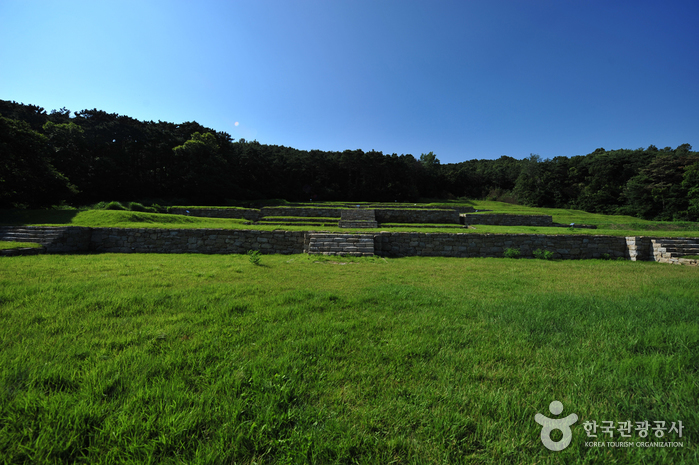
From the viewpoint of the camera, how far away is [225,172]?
102 ft

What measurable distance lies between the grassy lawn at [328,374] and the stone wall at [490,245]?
5569mm

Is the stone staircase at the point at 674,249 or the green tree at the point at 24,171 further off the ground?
the green tree at the point at 24,171

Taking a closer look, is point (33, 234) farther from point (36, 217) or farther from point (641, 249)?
point (641, 249)

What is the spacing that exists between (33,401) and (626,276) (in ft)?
31.8

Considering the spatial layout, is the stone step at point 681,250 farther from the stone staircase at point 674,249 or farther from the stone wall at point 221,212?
the stone wall at point 221,212

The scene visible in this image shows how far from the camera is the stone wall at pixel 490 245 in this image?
31.3 feet

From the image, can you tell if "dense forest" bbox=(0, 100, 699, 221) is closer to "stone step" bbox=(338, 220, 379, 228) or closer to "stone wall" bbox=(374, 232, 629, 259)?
"stone step" bbox=(338, 220, 379, 228)

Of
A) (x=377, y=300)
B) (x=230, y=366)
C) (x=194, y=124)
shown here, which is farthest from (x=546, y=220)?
(x=194, y=124)

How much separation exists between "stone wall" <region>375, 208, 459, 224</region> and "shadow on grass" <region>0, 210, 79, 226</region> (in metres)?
16.7

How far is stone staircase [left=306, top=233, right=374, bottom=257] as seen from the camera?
28.8ft

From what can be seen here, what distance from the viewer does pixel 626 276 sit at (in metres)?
5.96

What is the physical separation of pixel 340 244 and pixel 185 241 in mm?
5822

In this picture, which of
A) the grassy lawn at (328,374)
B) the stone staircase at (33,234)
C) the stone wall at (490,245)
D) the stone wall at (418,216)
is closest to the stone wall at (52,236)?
the stone staircase at (33,234)

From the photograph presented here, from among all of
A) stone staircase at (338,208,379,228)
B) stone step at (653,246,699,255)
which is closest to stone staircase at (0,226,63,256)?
stone staircase at (338,208,379,228)
